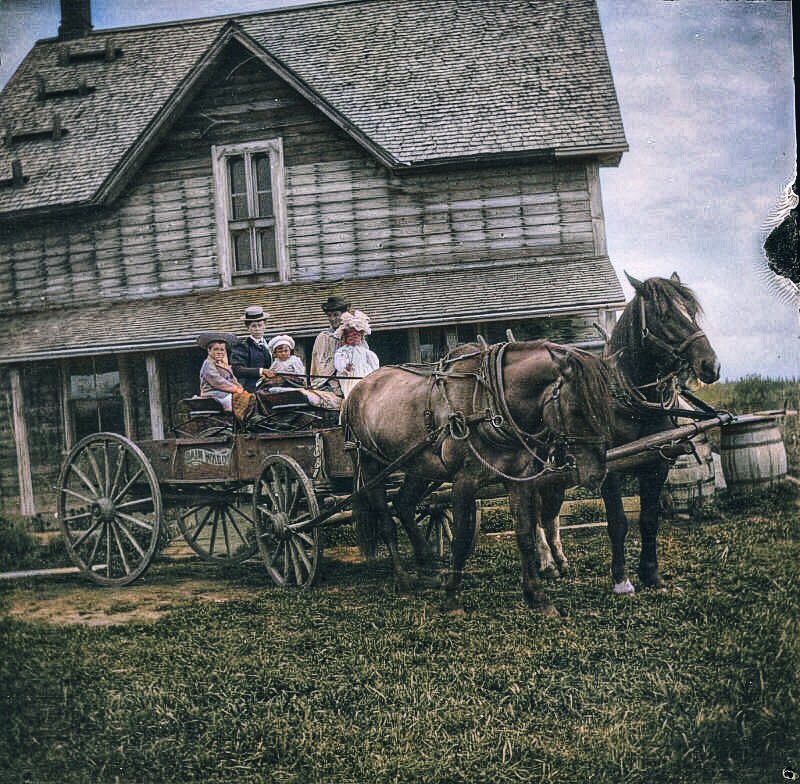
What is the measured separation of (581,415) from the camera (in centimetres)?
427

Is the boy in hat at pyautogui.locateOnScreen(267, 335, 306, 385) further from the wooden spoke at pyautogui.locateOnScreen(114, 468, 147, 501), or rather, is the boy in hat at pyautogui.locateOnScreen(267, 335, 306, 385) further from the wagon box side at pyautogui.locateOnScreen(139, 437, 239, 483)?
the wooden spoke at pyautogui.locateOnScreen(114, 468, 147, 501)

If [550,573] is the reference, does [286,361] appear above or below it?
above

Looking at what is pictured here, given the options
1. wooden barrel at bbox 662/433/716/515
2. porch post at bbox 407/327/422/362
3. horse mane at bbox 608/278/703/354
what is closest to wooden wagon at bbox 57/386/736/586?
porch post at bbox 407/327/422/362

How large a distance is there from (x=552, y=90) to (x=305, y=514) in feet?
14.1

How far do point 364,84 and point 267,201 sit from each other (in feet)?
5.47

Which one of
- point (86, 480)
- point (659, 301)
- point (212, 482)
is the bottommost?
point (212, 482)

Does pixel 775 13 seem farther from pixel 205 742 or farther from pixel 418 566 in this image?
pixel 205 742

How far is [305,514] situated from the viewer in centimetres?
528

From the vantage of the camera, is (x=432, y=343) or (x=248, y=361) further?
(x=432, y=343)

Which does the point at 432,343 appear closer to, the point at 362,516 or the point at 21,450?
the point at 362,516

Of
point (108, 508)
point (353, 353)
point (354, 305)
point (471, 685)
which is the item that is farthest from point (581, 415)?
point (108, 508)

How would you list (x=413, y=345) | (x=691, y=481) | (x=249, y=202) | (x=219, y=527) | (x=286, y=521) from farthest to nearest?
(x=219, y=527)
(x=249, y=202)
(x=413, y=345)
(x=286, y=521)
(x=691, y=481)

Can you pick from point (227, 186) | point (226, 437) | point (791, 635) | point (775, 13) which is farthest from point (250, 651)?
point (775, 13)

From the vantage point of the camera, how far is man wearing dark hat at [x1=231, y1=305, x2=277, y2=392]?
548 centimetres
